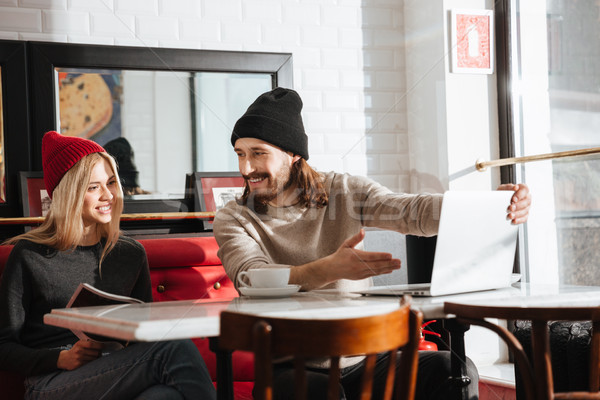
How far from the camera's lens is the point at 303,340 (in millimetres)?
834

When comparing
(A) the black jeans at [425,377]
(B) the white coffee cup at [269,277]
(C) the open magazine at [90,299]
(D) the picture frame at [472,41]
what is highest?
(D) the picture frame at [472,41]

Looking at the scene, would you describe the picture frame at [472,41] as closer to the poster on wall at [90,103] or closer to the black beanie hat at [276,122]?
the black beanie hat at [276,122]

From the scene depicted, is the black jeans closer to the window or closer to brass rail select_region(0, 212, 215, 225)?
brass rail select_region(0, 212, 215, 225)

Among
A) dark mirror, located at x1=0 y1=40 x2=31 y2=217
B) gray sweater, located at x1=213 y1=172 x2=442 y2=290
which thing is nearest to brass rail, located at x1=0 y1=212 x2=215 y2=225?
dark mirror, located at x1=0 y1=40 x2=31 y2=217

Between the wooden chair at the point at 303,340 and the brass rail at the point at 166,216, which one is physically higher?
the brass rail at the point at 166,216

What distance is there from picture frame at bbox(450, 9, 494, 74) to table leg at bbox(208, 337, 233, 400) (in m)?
1.83

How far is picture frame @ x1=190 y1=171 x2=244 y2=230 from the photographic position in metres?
2.28

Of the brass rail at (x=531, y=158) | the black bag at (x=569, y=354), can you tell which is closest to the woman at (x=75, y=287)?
the black bag at (x=569, y=354)

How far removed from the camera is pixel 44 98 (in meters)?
2.17

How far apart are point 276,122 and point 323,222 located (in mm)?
290

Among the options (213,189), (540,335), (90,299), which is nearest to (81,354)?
(90,299)

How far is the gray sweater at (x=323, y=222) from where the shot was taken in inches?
61.9

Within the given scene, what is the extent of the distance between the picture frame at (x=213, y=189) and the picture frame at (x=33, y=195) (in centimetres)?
48

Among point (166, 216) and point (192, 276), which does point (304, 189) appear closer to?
point (192, 276)
